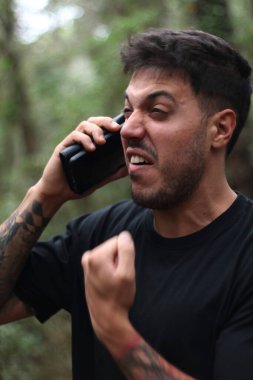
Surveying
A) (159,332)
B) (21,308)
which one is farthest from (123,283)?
(21,308)

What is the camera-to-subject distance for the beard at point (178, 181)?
7.77 feet

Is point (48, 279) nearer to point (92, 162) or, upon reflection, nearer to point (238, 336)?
point (92, 162)

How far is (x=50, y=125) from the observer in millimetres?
13977

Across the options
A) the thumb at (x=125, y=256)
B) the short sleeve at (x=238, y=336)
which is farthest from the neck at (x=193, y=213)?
the thumb at (x=125, y=256)

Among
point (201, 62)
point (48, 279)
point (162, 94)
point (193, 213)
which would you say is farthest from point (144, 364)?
point (201, 62)

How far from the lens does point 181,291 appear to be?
7.33ft

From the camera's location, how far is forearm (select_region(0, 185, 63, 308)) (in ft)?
8.96

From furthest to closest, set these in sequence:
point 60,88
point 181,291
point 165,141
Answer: point 60,88, point 165,141, point 181,291

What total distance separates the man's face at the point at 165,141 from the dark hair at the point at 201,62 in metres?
0.05

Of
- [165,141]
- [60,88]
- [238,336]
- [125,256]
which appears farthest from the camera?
[60,88]

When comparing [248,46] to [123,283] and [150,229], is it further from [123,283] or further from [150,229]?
[123,283]

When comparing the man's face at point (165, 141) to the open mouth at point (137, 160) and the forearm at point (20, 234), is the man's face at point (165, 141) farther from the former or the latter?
the forearm at point (20, 234)

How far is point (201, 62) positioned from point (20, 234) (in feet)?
3.63

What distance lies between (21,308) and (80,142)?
81cm
